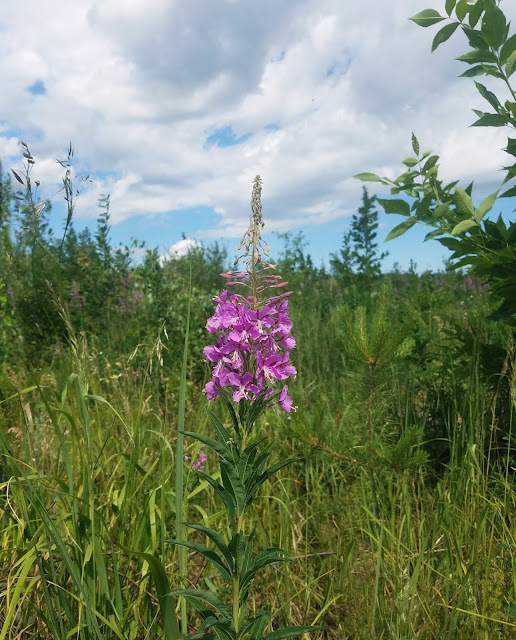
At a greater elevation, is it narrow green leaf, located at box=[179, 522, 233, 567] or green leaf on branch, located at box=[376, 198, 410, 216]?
green leaf on branch, located at box=[376, 198, 410, 216]

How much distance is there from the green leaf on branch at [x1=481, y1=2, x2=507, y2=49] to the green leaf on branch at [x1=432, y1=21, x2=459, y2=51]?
0.49 feet

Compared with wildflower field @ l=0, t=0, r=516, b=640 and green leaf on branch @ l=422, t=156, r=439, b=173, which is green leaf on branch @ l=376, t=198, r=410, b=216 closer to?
wildflower field @ l=0, t=0, r=516, b=640

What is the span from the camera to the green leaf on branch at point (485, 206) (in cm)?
225

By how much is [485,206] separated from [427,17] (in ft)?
2.86

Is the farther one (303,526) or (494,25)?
(303,526)

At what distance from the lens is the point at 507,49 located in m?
2.21

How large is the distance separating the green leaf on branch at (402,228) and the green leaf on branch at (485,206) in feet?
0.90

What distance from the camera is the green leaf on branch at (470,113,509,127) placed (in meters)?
2.23

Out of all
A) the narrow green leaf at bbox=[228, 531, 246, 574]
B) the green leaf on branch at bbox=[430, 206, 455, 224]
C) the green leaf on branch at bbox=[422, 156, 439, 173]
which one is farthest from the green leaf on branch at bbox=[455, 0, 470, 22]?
the narrow green leaf at bbox=[228, 531, 246, 574]

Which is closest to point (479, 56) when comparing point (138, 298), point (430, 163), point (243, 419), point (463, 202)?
point (430, 163)

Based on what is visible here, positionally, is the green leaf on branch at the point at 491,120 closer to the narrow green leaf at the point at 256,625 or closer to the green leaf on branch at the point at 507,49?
the green leaf on branch at the point at 507,49

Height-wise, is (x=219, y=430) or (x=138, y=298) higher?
(x=138, y=298)

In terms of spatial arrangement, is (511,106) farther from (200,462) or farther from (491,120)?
(200,462)

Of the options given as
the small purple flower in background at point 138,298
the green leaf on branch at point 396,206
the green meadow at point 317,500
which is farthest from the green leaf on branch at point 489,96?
the small purple flower in background at point 138,298
